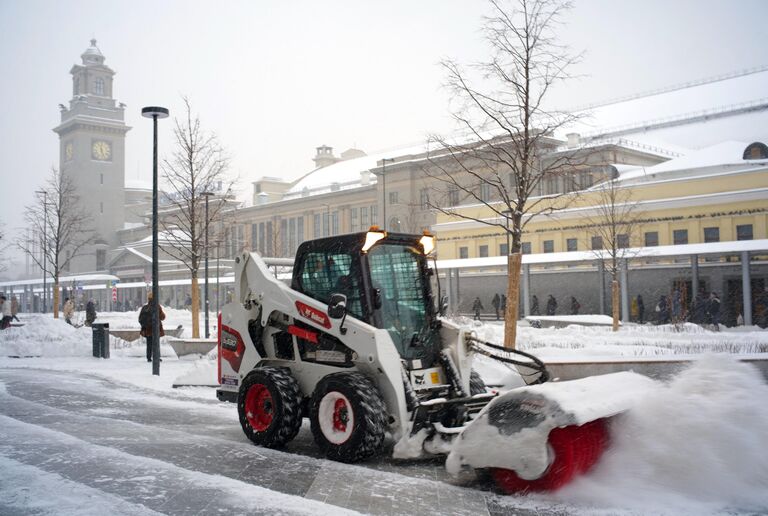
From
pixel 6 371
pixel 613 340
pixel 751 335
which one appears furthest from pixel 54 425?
pixel 751 335

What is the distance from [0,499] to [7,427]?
403cm

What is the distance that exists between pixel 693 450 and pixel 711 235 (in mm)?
37213

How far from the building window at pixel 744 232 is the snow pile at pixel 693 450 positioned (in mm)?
35391

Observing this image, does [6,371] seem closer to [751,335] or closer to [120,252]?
[751,335]

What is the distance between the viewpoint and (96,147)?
126 m

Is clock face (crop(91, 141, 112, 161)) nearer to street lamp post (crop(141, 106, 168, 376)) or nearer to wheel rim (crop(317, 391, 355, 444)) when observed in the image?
street lamp post (crop(141, 106, 168, 376))

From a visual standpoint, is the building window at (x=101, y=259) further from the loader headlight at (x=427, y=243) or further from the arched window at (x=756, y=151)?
the loader headlight at (x=427, y=243)

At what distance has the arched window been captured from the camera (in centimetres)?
4325

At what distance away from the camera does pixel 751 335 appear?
20.3m

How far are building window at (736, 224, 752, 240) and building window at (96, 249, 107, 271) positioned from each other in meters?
111

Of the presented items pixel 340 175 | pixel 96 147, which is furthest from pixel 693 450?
pixel 96 147

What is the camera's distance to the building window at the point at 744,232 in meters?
38.5

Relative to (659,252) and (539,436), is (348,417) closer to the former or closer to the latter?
(539,436)

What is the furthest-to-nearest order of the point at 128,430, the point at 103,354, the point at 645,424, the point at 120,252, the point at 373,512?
the point at 120,252 < the point at 103,354 < the point at 128,430 < the point at 645,424 < the point at 373,512
